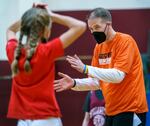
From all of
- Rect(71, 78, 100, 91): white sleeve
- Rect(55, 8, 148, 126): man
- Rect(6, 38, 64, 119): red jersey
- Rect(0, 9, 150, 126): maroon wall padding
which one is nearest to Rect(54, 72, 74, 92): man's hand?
Rect(55, 8, 148, 126): man

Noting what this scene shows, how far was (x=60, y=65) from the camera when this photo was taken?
20.1 feet

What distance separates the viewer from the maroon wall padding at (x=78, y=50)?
6078mm

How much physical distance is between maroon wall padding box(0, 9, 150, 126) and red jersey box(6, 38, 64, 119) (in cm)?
298

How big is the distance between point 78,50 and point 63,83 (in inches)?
91.1

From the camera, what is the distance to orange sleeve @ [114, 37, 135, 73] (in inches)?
155

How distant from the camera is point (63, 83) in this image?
152 inches

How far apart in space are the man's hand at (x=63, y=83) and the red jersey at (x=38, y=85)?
0.71m

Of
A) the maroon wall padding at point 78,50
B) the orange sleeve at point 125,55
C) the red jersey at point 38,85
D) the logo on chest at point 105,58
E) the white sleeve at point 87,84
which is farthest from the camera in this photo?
the maroon wall padding at point 78,50

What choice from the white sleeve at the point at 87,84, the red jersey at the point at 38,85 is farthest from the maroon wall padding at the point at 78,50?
the red jersey at the point at 38,85

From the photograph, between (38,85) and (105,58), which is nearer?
(38,85)

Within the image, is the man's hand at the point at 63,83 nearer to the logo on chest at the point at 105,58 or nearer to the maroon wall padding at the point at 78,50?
the logo on chest at the point at 105,58

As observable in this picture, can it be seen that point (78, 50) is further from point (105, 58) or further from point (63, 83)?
point (63, 83)

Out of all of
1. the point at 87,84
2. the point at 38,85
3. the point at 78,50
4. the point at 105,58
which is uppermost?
the point at 38,85

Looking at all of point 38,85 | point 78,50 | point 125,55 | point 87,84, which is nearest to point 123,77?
point 125,55
